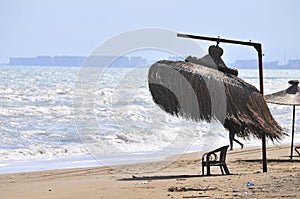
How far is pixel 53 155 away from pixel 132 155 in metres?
2.06

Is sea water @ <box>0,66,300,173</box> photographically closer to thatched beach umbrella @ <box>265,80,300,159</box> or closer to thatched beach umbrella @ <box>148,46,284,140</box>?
thatched beach umbrella @ <box>148,46,284,140</box>

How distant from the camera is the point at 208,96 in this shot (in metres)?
11.9

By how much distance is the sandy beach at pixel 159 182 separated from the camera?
10102mm

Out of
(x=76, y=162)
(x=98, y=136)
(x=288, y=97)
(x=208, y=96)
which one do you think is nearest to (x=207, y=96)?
(x=208, y=96)

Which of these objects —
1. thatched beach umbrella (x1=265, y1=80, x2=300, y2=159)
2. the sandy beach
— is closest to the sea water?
thatched beach umbrella (x1=265, y1=80, x2=300, y2=159)

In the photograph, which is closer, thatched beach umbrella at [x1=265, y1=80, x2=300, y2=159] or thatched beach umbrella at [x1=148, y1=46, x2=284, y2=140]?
thatched beach umbrella at [x1=148, y1=46, x2=284, y2=140]

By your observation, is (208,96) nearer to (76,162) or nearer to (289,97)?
(289,97)

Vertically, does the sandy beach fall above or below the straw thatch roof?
below

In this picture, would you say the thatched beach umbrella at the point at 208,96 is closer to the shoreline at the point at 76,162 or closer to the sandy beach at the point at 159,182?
the sandy beach at the point at 159,182

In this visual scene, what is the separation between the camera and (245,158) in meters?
17.1

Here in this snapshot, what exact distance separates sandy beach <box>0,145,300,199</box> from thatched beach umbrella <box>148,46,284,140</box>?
967 millimetres

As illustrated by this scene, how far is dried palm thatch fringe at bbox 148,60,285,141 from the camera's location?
11898 millimetres

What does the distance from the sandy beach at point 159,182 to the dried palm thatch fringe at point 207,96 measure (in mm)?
965

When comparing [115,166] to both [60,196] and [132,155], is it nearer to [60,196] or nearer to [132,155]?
[132,155]
